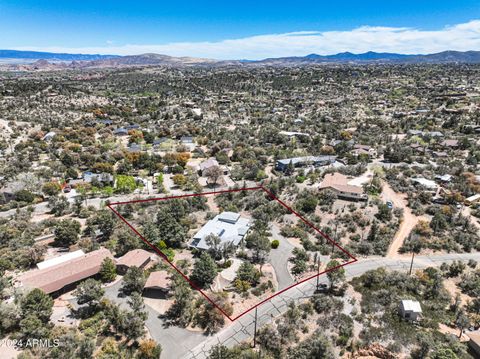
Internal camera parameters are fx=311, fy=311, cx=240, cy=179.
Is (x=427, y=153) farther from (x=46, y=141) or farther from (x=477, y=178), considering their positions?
(x=46, y=141)

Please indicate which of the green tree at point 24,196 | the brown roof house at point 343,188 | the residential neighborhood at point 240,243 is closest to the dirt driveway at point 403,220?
the residential neighborhood at point 240,243

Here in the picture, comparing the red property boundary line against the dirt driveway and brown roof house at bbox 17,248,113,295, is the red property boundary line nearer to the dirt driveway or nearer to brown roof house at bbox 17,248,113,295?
the dirt driveway

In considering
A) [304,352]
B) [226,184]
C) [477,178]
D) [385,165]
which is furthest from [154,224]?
[477,178]

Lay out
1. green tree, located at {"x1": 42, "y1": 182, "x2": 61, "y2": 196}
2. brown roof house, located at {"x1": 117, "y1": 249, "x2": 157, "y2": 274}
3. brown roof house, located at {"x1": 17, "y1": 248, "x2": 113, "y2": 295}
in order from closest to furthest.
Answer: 1. brown roof house, located at {"x1": 17, "y1": 248, "x2": 113, "y2": 295}
2. brown roof house, located at {"x1": 117, "y1": 249, "x2": 157, "y2": 274}
3. green tree, located at {"x1": 42, "y1": 182, "x2": 61, "y2": 196}

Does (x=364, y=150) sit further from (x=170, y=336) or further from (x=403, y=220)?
(x=170, y=336)

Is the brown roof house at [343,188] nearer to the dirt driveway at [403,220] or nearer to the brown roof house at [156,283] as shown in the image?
the dirt driveway at [403,220]

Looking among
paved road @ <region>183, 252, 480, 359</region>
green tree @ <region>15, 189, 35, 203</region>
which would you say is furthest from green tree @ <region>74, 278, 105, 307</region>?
green tree @ <region>15, 189, 35, 203</region>

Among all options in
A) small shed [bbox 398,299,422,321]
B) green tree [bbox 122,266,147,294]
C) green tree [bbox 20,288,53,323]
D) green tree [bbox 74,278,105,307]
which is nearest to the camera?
green tree [bbox 20,288,53,323]

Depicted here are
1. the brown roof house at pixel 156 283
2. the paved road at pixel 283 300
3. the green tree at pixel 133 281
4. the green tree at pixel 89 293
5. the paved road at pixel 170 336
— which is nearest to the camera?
the paved road at pixel 170 336
